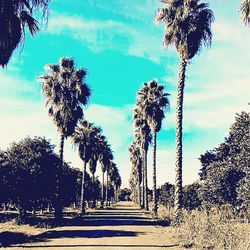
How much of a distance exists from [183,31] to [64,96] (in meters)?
13.5

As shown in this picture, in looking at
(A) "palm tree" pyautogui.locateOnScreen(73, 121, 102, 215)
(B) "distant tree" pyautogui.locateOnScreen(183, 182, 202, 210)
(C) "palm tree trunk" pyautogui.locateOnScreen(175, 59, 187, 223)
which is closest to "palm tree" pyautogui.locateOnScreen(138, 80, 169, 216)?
(A) "palm tree" pyautogui.locateOnScreen(73, 121, 102, 215)

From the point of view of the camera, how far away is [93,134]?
190 ft

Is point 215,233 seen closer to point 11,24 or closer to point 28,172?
point 11,24

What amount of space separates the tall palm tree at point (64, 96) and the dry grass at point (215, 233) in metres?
18.2

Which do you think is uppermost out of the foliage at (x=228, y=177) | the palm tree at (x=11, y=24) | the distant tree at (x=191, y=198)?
the palm tree at (x=11, y=24)

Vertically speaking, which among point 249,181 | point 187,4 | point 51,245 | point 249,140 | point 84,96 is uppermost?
point 187,4

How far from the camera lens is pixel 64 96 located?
3694cm

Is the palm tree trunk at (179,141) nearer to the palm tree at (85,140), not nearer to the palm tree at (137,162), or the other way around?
the palm tree at (85,140)

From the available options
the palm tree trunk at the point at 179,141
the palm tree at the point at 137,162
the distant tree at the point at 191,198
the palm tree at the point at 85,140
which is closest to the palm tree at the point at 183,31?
the palm tree trunk at the point at 179,141

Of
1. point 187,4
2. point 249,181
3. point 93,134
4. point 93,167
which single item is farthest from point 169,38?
point 93,167

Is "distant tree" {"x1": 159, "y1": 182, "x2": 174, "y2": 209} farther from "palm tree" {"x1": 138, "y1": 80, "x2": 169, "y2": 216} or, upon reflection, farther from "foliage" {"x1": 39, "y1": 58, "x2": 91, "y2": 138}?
"foliage" {"x1": 39, "y1": 58, "x2": 91, "y2": 138}

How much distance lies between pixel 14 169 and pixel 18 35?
18.2m

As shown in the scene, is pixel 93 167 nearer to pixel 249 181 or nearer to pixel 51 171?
pixel 51 171

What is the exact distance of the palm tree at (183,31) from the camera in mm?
27953
